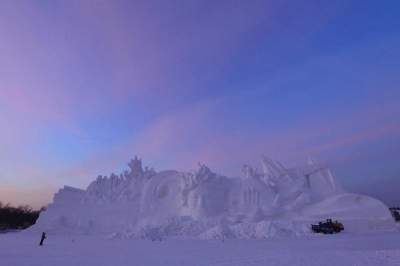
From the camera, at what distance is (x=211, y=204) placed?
38062 millimetres

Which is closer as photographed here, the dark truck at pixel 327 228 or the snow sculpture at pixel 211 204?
the dark truck at pixel 327 228

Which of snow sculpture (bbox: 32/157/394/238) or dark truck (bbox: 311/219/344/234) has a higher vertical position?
snow sculpture (bbox: 32/157/394/238)

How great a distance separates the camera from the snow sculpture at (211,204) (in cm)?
3073

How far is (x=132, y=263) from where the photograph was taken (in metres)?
12.7

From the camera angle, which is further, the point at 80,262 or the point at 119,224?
the point at 119,224

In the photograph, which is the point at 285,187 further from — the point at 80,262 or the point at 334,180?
the point at 80,262

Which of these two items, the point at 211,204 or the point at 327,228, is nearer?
the point at 327,228

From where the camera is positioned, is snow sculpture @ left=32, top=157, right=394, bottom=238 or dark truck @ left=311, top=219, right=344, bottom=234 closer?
dark truck @ left=311, top=219, right=344, bottom=234

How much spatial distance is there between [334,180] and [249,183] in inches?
316

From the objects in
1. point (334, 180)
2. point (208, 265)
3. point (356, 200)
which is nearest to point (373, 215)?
point (356, 200)

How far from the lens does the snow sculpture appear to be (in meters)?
30.7

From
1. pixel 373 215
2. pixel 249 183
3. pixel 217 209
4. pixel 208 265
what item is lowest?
pixel 208 265

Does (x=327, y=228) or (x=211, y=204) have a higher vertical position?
(x=211, y=204)

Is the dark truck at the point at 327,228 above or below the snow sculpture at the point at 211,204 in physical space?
below
